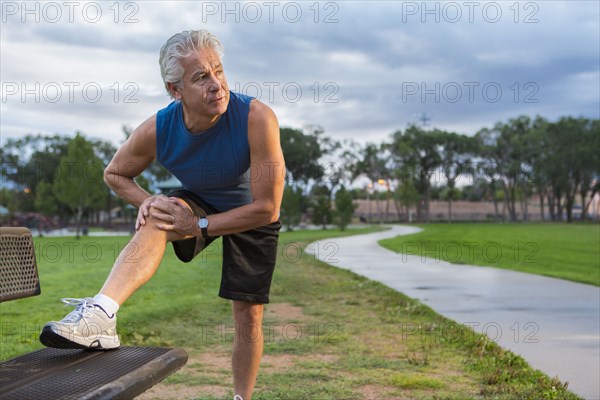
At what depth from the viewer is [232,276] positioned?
120 inches

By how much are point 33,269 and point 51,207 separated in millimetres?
69122

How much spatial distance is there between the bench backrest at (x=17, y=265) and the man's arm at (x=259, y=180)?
60 centimetres

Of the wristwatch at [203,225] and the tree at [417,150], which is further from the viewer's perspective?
the tree at [417,150]

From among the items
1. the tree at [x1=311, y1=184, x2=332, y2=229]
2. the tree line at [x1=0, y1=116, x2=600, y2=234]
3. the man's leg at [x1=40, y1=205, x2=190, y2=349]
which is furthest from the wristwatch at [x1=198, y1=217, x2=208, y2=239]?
the tree line at [x1=0, y1=116, x2=600, y2=234]

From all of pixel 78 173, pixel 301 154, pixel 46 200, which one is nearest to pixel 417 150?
pixel 301 154

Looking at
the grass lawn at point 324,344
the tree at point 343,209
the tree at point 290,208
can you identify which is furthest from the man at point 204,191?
the tree at point 343,209

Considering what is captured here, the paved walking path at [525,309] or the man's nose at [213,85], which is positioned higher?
the man's nose at [213,85]

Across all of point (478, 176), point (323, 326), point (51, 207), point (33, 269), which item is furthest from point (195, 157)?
point (478, 176)

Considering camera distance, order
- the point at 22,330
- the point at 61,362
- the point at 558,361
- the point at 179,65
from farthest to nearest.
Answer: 1. the point at 22,330
2. the point at 558,361
3. the point at 179,65
4. the point at 61,362

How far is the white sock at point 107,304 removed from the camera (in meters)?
2.27

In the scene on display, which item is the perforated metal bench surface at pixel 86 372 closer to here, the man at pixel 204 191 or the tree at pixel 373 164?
the man at pixel 204 191

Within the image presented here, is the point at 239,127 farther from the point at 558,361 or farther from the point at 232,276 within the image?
the point at 558,361

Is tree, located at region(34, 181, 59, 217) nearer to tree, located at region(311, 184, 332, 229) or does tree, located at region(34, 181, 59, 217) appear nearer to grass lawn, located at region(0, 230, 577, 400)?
tree, located at region(311, 184, 332, 229)

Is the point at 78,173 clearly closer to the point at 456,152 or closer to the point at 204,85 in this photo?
the point at 204,85
